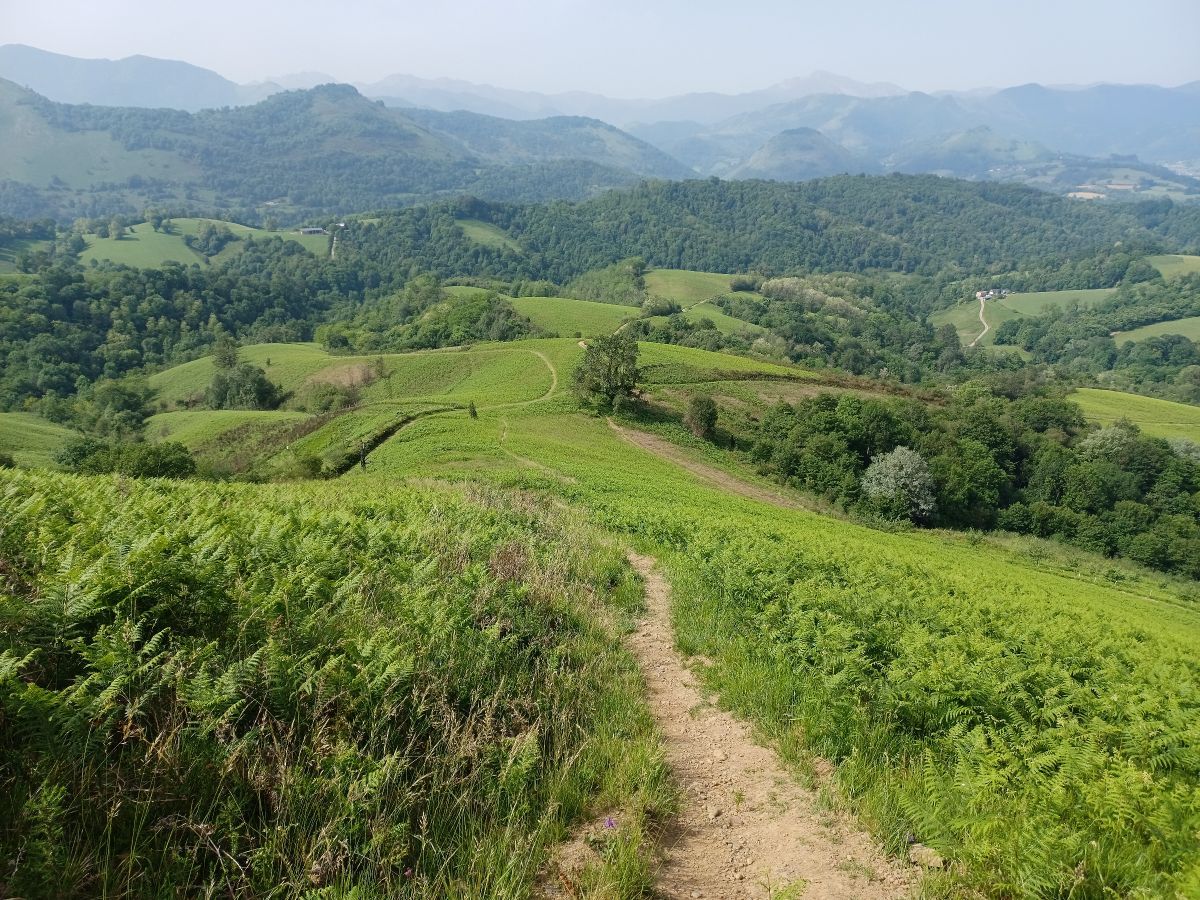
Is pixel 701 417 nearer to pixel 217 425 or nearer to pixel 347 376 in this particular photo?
pixel 217 425

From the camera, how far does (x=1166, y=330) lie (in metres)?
182

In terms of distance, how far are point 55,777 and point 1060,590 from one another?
108ft

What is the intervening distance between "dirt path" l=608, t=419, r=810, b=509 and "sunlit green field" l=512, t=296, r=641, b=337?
2537 inches

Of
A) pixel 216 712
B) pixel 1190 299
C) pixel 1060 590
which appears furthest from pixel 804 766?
pixel 1190 299

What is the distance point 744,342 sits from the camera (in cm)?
12825

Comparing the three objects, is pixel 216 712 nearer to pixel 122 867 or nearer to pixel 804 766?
pixel 122 867

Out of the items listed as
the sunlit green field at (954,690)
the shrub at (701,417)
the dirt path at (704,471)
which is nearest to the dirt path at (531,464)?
the sunlit green field at (954,690)

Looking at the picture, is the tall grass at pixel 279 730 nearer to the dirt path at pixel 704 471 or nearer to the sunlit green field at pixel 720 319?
the dirt path at pixel 704 471

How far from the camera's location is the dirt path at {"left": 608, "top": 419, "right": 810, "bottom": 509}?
4391 centimetres

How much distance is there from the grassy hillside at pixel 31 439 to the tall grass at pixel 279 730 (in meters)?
57.0

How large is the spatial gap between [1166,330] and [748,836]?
246m

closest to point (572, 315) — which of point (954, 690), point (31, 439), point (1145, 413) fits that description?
point (31, 439)

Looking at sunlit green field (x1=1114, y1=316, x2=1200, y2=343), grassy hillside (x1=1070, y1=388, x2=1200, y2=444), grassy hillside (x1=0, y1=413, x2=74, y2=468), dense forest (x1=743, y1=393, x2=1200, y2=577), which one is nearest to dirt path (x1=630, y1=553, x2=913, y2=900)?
dense forest (x1=743, y1=393, x2=1200, y2=577)

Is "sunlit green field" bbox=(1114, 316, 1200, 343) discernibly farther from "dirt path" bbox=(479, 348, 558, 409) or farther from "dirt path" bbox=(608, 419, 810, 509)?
"dirt path" bbox=(608, 419, 810, 509)
